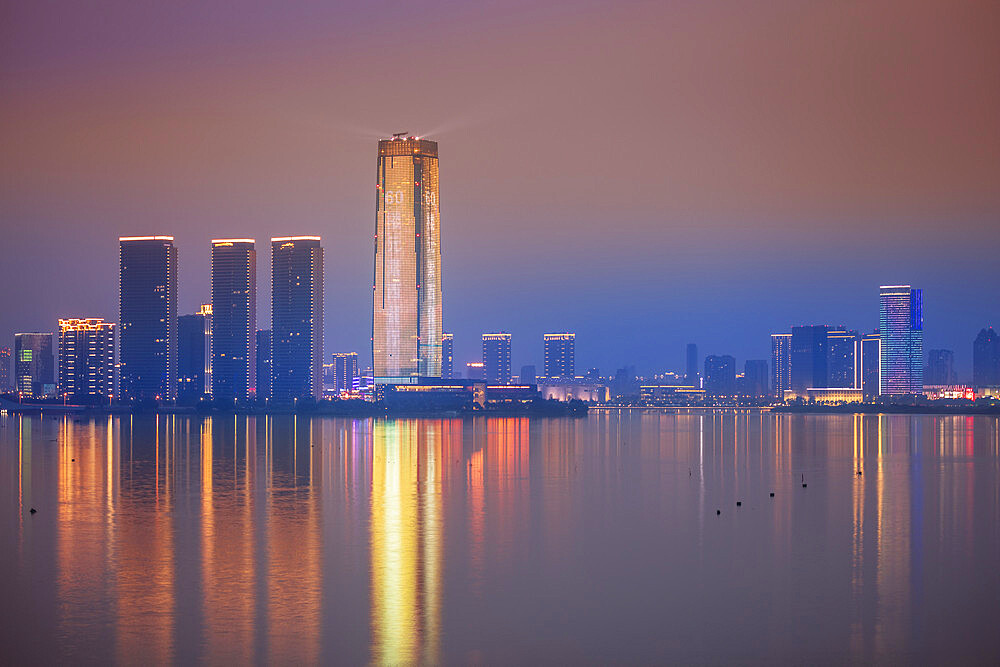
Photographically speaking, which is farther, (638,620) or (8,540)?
(8,540)

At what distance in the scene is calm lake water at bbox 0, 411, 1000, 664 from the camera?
32.0 m

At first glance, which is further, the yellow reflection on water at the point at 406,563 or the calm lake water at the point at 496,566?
the calm lake water at the point at 496,566

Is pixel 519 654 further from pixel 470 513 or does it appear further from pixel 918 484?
pixel 918 484

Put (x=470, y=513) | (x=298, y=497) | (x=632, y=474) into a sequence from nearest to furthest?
1. (x=470, y=513)
2. (x=298, y=497)
3. (x=632, y=474)

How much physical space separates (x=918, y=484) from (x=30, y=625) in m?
59.3

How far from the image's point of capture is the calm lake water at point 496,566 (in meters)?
32.0

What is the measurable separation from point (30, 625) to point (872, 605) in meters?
27.0

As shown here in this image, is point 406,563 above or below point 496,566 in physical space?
above

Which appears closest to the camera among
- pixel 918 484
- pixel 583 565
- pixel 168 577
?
pixel 168 577

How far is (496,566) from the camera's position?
43.3m

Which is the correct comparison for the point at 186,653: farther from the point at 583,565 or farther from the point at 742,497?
the point at 742,497

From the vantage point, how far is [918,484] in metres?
74.8

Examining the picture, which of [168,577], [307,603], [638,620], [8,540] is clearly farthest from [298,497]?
[638,620]

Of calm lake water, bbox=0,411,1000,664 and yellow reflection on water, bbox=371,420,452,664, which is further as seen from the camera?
calm lake water, bbox=0,411,1000,664
